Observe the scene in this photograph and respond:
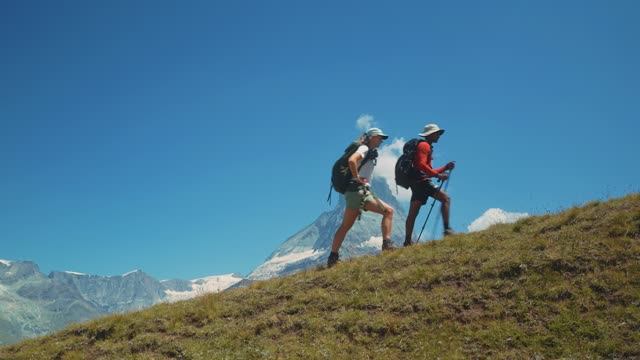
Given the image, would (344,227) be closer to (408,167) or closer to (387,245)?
(387,245)

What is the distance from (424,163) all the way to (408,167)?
568mm

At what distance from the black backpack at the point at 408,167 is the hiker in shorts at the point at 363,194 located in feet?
3.19

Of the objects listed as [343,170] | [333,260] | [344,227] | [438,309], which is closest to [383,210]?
[344,227]

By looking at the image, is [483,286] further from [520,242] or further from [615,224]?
[615,224]

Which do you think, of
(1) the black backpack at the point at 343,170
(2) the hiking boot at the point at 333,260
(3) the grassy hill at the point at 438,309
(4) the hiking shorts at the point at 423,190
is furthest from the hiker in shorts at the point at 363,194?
(4) the hiking shorts at the point at 423,190

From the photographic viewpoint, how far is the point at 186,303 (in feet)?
54.9

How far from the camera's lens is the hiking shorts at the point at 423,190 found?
17.7 m

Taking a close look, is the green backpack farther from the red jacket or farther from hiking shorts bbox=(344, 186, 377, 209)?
the red jacket

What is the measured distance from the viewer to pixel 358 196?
16.8 m

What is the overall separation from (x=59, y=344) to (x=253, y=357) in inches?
249

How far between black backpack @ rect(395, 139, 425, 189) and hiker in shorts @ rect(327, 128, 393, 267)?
3.19ft

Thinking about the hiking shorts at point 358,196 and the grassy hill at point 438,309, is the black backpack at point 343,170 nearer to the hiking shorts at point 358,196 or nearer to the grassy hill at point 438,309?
the hiking shorts at point 358,196

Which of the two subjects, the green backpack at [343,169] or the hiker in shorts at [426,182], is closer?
the green backpack at [343,169]

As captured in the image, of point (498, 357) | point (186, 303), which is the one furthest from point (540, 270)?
point (186, 303)
